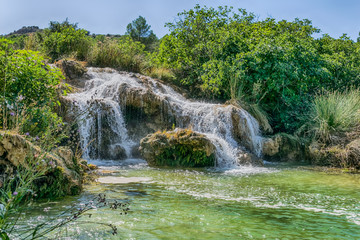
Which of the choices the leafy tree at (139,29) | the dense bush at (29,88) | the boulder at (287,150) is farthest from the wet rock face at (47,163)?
the leafy tree at (139,29)

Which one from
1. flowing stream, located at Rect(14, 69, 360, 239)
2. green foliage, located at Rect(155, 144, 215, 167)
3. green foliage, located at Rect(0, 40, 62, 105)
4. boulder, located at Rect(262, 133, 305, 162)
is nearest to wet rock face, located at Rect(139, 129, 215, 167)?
green foliage, located at Rect(155, 144, 215, 167)

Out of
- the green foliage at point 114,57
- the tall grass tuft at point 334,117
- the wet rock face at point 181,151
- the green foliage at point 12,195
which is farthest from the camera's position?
the green foliage at point 114,57

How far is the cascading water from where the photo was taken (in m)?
9.91

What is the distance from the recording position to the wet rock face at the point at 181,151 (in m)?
8.90

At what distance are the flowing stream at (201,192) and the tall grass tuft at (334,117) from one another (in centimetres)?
204

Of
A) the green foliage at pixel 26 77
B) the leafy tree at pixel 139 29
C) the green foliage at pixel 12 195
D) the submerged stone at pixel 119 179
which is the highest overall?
the leafy tree at pixel 139 29

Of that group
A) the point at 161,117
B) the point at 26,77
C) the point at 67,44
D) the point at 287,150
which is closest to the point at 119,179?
the point at 26,77

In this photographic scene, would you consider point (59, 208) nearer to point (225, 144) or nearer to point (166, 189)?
point (166, 189)

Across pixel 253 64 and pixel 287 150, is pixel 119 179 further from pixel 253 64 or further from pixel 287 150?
pixel 253 64

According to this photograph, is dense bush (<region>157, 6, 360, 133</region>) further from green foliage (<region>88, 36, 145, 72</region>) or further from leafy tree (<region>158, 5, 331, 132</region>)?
green foliage (<region>88, 36, 145, 72</region>)

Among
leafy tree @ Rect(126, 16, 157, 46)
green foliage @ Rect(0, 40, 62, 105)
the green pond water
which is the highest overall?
leafy tree @ Rect(126, 16, 157, 46)

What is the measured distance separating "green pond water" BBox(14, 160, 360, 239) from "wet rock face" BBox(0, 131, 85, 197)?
0.25 meters

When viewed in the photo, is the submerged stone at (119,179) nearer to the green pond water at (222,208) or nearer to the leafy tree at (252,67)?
the green pond water at (222,208)

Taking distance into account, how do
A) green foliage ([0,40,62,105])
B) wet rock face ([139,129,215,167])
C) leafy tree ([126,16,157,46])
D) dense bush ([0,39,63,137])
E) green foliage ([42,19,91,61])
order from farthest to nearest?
1. leafy tree ([126,16,157,46])
2. green foliage ([42,19,91,61])
3. wet rock face ([139,129,215,167])
4. green foliage ([0,40,62,105])
5. dense bush ([0,39,63,137])
